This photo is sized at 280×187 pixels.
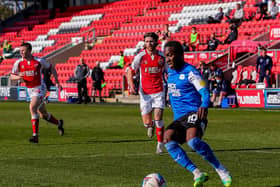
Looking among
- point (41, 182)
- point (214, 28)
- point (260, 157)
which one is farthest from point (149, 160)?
point (214, 28)

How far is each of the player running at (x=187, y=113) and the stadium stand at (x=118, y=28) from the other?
19529 millimetres

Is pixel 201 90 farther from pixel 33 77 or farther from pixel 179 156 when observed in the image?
pixel 33 77

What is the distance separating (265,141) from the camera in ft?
47.0

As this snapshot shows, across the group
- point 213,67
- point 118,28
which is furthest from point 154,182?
point 118,28

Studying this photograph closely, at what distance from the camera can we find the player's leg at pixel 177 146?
813 cm

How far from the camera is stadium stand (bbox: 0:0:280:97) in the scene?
35.0 meters

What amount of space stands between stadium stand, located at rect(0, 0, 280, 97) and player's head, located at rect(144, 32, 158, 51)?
15.7 metres

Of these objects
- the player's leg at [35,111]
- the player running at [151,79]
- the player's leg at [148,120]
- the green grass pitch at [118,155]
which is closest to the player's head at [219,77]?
the green grass pitch at [118,155]

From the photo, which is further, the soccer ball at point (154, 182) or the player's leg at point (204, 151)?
the player's leg at point (204, 151)

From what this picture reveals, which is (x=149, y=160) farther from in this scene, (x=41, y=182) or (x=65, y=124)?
(x=65, y=124)

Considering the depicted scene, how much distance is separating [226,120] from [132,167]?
34.7ft

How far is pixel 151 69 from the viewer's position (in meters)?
13.1

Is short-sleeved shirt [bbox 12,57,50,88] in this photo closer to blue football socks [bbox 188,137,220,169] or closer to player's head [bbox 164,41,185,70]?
player's head [bbox 164,41,185,70]

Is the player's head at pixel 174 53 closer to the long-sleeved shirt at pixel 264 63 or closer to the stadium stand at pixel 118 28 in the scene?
the long-sleeved shirt at pixel 264 63
